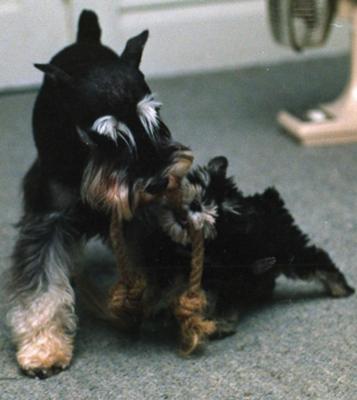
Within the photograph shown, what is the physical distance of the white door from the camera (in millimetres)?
1704

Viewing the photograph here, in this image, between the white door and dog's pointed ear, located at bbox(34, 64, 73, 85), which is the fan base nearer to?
the white door

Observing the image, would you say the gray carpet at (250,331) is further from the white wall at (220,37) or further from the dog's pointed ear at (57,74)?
the white wall at (220,37)

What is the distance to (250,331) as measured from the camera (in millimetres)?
1245

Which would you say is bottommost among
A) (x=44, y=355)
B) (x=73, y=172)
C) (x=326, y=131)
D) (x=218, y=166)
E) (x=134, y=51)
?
(x=326, y=131)

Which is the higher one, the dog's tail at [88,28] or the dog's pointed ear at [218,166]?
the dog's tail at [88,28]

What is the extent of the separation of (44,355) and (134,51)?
18.6 inches

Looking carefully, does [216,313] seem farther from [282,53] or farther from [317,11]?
[282,53]

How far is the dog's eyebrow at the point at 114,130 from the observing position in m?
1.04

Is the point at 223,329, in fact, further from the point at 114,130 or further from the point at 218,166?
the point at 114,130

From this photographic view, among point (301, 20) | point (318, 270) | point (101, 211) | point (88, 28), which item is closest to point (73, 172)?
point (101, 211)

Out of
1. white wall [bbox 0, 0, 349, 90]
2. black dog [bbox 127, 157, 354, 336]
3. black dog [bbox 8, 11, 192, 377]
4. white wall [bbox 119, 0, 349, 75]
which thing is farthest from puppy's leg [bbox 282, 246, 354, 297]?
white wall [bbox 119, 0, 349, 75]

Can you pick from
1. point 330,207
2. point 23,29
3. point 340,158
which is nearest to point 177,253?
point 330,207

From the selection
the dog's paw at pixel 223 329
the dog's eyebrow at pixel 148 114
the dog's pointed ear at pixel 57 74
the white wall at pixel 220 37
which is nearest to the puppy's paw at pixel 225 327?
the dog's paw at pixel 223 329

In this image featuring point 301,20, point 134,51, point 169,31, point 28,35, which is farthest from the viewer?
point 169,31
